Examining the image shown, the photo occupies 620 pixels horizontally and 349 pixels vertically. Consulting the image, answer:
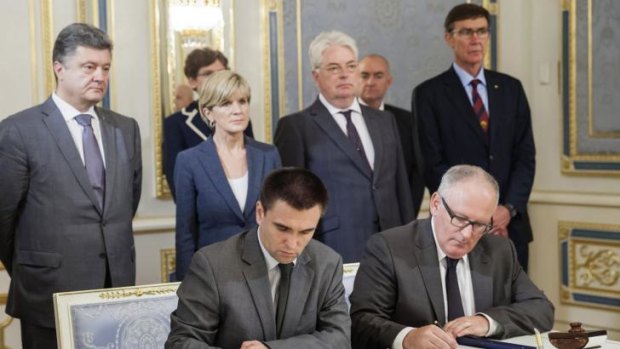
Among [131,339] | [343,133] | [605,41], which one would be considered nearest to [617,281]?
[605,41]

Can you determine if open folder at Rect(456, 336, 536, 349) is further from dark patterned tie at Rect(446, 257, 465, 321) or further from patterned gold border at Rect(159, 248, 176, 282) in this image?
patterned gold border at Rect(159, 248, 176, 282)

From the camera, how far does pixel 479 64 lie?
16.3 feet

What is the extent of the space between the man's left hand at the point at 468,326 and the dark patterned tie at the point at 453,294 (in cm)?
12

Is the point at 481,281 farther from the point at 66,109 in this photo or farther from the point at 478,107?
the point at 478,107

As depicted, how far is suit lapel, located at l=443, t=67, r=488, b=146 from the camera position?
16.1ft

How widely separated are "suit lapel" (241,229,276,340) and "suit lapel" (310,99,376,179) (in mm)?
1540

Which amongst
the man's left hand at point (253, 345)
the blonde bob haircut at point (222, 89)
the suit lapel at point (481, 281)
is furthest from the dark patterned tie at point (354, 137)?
the man's left hand at point (253, 345)

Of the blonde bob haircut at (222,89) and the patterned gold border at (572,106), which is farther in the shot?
the patterned gold border at (572,106)

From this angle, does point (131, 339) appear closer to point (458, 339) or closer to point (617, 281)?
point (458, 339)

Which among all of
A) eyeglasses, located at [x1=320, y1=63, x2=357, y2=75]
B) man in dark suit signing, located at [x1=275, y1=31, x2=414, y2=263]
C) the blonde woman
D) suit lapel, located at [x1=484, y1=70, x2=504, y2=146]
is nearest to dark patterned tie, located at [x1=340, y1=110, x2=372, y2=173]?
man in dark suit signing, located at [x1=275, y1=31, x2=414, y2=263]

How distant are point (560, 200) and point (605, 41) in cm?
94

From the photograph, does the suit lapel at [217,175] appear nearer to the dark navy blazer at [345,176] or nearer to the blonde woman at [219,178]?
the blonde woman at [219,178]

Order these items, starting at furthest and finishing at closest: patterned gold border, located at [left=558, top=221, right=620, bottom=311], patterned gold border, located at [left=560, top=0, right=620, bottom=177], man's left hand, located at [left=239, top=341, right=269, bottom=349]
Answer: patterned gold border, located at [left=560, top=0, right=620, bottom=177]
patterned gold border, located at [left=558, top=221, right=620, bottom=311]
man's left hand, located at [left=239, top=341, right=269, bottom=349]

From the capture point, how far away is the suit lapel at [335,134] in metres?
4.13
